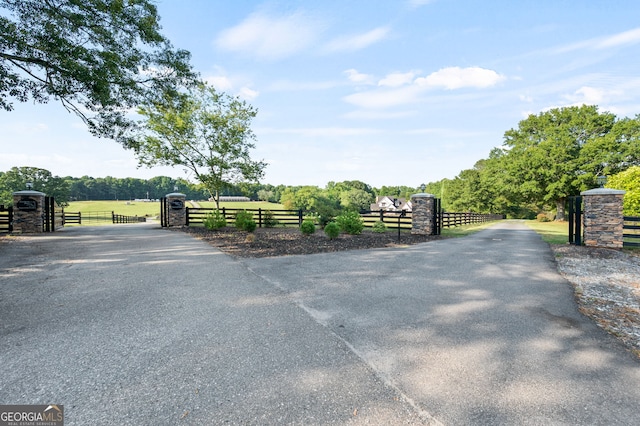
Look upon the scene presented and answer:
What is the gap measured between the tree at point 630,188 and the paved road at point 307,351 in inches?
500

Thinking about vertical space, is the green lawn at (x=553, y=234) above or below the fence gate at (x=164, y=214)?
below

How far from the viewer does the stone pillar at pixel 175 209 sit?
17.0 meters

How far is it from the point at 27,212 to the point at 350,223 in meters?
15.0

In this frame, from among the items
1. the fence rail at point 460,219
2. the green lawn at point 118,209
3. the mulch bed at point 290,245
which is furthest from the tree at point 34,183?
the fence rail at point 460,219

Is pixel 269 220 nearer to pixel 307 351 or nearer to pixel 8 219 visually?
pixel 8 219

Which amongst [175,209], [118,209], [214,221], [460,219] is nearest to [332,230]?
[214,221]

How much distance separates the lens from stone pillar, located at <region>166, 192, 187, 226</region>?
55.6 ft

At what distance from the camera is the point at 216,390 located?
2.45 m

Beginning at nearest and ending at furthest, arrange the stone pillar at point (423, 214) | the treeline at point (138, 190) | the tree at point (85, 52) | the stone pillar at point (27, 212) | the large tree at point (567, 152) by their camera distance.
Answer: the tree at point (85, 52)
the stone pillar at point (27, 212)
the stone pillar at point (423, 214)
the large tree at point (567, 152)
the treeline at point (138, 190)

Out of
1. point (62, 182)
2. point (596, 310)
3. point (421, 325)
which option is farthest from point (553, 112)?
point (62, 182)

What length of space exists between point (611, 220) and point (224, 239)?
14.2m

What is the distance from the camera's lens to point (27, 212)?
537 inches

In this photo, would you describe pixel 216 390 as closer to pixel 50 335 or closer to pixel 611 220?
pixel 50 335

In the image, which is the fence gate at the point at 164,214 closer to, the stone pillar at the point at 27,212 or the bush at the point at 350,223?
the stone pillar at the point at 27,212
